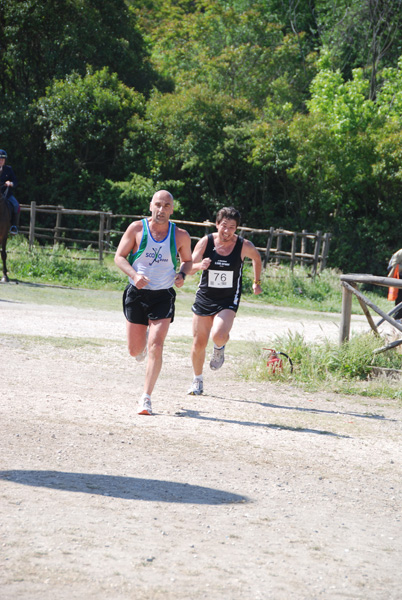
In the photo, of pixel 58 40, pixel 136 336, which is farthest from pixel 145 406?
pixel 58 40

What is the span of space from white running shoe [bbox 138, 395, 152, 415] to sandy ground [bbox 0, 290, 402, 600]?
0.07 m

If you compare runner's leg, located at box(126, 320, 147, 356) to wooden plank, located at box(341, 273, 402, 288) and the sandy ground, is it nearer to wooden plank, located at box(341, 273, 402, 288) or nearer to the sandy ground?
the sandy ground

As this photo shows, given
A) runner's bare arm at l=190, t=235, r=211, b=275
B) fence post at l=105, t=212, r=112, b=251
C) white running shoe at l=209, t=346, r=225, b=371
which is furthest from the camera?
fence post at l=105, t=212, r=112, b=251

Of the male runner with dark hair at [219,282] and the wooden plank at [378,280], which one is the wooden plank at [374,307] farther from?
the male runner with dark hair at [219,282]

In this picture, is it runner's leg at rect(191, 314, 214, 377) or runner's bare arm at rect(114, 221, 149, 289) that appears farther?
runner's leg at rect(191, 314, 214, 377)

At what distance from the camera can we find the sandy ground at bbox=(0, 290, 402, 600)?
3.45m

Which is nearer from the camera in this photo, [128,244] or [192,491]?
[192,491]

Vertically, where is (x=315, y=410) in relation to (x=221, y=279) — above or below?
below

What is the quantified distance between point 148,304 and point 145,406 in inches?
35.5

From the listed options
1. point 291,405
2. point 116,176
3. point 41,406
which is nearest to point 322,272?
point 116,176

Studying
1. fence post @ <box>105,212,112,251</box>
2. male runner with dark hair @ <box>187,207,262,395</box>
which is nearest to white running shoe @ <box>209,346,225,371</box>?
male runner with dark hair @ <box>187,207,262,395</box>

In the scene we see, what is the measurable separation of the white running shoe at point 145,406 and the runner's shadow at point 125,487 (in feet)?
6.01

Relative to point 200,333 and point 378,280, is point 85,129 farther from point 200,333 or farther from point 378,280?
point 200,333

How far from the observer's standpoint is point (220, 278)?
301 inches
